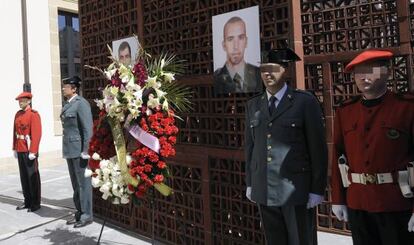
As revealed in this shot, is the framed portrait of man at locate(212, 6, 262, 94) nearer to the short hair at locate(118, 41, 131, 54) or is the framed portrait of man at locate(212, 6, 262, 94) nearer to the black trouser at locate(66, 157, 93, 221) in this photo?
the short hair at locate(118, 41, 131, 54)

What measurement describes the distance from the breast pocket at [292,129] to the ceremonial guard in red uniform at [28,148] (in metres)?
5.03

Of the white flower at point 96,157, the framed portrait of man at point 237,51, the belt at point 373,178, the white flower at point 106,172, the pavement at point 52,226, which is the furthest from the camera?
the pavement at point 52,226

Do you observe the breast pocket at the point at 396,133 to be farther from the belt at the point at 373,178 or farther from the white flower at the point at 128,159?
the white flower at the point at 128,159

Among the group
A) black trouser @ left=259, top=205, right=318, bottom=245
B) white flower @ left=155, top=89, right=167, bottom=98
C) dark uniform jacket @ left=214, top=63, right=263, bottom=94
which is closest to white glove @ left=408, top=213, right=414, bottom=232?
black trouser @ left=259, top=205, right=318, bottom=245

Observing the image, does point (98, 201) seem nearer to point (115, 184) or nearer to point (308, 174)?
point (115, 184)

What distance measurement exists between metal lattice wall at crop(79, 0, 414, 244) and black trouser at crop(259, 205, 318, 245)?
0.87m

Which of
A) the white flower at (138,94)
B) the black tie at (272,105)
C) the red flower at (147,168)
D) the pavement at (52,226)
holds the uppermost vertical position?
the white flower at (138,94)

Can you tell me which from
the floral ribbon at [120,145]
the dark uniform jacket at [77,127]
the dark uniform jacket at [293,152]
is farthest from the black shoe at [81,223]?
the dark uniform jacket at [293,152]

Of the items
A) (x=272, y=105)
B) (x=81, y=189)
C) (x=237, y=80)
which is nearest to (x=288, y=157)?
(x=272, y=105)

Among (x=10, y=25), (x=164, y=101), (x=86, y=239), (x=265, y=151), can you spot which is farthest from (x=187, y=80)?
(x=10, y=25)

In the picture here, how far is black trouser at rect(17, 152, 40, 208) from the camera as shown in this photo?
7.02 metres

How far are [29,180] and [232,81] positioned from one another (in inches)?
169

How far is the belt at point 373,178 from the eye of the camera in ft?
8.29

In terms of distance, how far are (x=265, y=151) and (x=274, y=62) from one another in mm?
591
